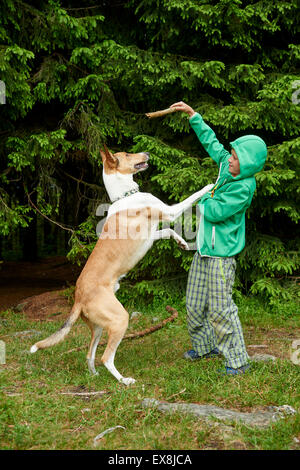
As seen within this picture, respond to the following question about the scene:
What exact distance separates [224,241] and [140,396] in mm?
1638

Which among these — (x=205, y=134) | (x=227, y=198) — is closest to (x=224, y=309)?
(x=227, y=198)

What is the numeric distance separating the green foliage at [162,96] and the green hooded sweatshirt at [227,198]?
1.97 meters

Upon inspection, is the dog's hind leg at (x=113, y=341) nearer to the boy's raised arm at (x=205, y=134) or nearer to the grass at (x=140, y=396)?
the grass at (x=140, y=396)

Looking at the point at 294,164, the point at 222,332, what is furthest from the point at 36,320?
the point at 294,164

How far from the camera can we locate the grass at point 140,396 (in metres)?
3.14

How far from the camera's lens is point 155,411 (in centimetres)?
355

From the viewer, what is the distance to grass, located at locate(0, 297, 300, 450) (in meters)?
3.14

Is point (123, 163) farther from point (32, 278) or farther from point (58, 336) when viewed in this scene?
point (32, 278)

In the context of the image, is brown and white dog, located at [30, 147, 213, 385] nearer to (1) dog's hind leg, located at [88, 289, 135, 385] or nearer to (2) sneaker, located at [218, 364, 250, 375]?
(1) dog's hind leg, located at [88, 289, 135, 385]

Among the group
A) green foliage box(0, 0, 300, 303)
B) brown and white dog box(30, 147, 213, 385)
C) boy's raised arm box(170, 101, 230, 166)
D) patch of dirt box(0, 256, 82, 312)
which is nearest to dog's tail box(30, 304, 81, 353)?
brown and white dog box(30, 147, 213, 385)

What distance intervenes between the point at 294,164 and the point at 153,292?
10.1ft

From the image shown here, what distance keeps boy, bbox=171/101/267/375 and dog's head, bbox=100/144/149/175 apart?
0.71m

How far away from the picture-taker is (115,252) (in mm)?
4699

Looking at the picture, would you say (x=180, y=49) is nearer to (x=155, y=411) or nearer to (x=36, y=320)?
(x=36, y=320)
